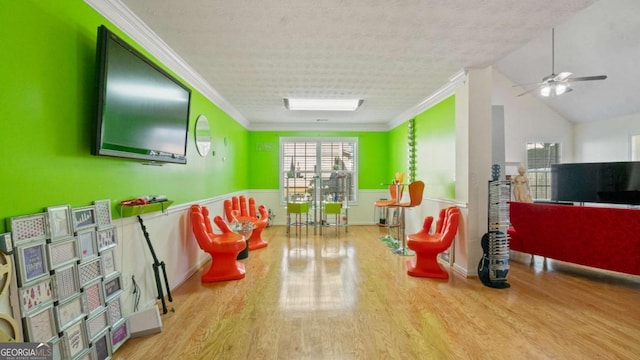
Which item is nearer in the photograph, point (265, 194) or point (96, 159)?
point (96, 159)

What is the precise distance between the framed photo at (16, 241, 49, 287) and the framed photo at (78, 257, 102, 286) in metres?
0.24

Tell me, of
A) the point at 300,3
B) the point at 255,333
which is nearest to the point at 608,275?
the point at 255,333

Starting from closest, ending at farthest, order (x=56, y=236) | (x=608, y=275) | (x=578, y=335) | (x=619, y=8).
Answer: (x=56, y=236) → (x=578, y=335) → (x=608, y=275) → (x=619, y=8)

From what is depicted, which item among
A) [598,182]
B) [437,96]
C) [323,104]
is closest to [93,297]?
[323,104]

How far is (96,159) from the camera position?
6.72ft

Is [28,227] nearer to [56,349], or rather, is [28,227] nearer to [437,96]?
[56,349]

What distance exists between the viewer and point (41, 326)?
1.48m

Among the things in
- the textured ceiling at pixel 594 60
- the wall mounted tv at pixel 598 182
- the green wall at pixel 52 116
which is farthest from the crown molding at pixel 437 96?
the green wall at pixel 52 116

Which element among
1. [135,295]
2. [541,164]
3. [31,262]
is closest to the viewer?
[31,262]

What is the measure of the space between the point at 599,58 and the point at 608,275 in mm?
4003

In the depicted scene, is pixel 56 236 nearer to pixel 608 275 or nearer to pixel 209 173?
pixel 209 173

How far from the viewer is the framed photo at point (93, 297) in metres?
1.80

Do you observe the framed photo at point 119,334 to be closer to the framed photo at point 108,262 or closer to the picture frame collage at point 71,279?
the picture frame collage at point 71,279

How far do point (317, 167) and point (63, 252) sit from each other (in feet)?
19.8
